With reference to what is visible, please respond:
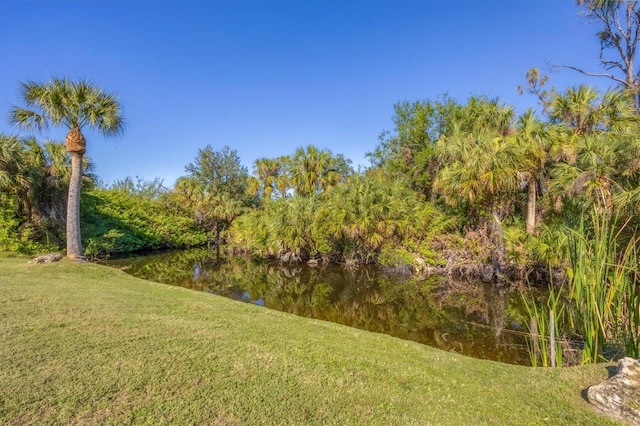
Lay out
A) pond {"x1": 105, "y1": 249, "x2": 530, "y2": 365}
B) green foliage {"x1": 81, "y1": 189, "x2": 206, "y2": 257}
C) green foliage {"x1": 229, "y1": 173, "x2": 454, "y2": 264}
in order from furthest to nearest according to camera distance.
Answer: green foliage {"x1": 81, "y1": 189, "x2": 206, "y2": 257}
green foliage {"x1": 229, "y1": 173, "x2": 454, "y2": 264}
pond {"x1": 105, "y1": 249, "x2": 530, "y2": 365}

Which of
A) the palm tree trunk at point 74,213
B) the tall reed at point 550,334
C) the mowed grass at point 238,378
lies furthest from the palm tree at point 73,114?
the tall reed at point 550,334

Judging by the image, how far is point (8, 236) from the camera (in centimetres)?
1608

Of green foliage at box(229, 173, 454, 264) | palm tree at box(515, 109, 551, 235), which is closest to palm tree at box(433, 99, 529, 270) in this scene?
palm tree at box(515, 109, 551, 235)

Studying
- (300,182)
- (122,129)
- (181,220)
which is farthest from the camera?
(181,220)

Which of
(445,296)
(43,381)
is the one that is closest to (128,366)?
(43,381)

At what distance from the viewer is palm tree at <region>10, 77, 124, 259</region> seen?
40.0ft

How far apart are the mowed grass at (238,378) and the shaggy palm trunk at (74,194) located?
802 cm

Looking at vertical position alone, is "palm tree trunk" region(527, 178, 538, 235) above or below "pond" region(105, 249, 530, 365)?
above

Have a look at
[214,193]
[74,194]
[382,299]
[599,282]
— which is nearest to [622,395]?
[599,282]

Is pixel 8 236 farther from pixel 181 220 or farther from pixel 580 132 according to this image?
pixel 580 132

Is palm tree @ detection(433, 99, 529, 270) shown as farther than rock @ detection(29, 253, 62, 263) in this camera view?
Yes

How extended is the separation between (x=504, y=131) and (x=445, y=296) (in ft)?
37.9

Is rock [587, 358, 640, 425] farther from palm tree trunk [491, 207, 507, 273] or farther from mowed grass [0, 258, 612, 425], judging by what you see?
palm tree trunk [491, 207, 507, 273]

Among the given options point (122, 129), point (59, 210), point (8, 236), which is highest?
point (122, 129)
